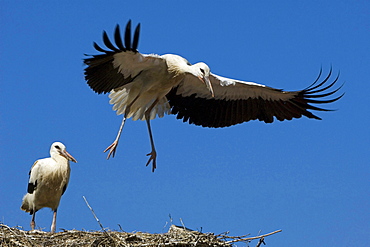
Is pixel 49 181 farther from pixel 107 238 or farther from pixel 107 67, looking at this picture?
pixel 107 238

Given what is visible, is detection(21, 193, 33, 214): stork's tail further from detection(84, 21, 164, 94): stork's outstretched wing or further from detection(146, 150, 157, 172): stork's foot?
detection(84, 21, 164, 94): stork's outstretched wing

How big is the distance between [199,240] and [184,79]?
119 inches

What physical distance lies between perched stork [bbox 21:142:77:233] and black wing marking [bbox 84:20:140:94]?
1894mm

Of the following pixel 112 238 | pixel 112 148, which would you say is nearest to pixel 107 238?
pixel 112 238

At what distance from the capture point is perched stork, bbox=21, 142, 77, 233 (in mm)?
10094

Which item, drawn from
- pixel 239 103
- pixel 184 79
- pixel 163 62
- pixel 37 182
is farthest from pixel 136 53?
pixel 37 182

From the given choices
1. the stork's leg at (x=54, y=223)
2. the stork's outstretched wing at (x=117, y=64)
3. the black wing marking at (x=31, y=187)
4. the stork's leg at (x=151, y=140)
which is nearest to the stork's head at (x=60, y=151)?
the black wing marking at (x=31, y=187)

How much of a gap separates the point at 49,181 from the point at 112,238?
3175 mm

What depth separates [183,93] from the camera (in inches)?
394

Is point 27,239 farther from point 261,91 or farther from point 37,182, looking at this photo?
point 261,91

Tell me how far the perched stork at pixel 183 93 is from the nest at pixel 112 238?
1.88 metres

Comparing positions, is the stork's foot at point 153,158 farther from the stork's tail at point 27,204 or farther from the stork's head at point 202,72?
the stork's tail at point 27,204

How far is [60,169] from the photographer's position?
1020 centimetres

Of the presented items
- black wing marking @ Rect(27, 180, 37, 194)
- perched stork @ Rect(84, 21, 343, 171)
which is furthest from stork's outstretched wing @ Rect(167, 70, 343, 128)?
black wing marking @ Rect(27, 180, 37, 194)
